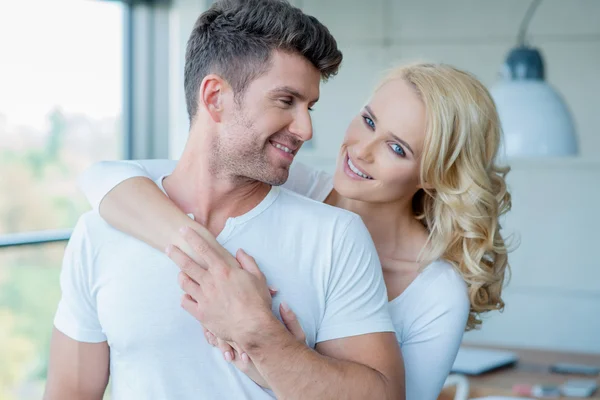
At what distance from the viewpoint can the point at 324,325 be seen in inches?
63.5

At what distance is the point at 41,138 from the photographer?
12.7 ft

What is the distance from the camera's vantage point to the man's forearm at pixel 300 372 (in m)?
1.49

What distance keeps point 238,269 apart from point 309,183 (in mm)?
711

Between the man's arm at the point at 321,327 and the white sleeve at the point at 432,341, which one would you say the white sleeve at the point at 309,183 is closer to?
the white sleeve at the point at 432,341

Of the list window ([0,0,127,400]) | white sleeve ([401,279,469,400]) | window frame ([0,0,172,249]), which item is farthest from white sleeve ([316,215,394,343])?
window frame ([0,0,172,249])

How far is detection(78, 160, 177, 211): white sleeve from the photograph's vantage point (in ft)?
5.86

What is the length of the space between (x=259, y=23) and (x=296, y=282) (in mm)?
520

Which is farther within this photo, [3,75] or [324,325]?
[3,75]

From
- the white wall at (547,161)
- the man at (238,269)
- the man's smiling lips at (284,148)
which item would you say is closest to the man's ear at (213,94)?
the man at (238,269)

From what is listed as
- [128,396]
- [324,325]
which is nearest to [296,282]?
[324,325]

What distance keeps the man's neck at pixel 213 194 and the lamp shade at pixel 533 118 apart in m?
1.29

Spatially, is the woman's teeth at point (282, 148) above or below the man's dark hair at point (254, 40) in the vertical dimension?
below

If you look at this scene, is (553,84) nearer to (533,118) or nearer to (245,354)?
(533,118)

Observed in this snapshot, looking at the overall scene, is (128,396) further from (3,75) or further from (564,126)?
(3,75)
